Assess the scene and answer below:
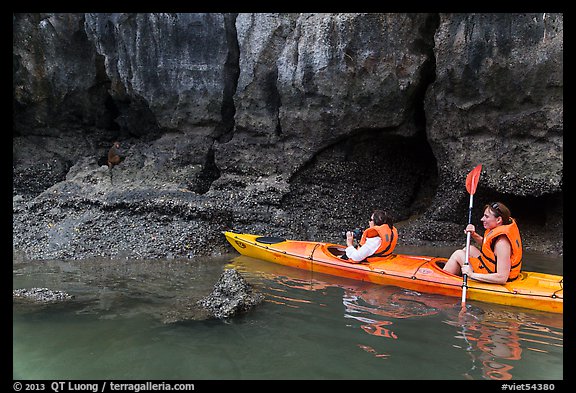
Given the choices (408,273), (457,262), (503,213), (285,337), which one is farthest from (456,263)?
(285,337)

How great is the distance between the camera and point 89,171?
8.40 meters

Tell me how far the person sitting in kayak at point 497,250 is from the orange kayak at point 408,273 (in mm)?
112

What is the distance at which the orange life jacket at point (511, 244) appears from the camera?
4.39 meters

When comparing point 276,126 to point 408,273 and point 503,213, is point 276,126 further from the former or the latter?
point 503,213

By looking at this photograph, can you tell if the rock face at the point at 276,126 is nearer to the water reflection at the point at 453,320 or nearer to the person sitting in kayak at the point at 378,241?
the person sitting in kayak at the point at 378,241

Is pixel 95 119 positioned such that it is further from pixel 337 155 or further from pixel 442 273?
pixel 442 273

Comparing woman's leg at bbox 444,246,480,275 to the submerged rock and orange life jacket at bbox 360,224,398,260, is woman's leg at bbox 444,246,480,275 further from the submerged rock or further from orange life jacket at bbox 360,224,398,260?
the submerged rock

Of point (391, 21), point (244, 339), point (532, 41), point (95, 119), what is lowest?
point (244, 339)

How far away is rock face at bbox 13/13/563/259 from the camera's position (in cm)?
688

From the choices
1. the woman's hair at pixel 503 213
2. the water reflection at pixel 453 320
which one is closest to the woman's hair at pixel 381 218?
the water reflection at pixel 453 320

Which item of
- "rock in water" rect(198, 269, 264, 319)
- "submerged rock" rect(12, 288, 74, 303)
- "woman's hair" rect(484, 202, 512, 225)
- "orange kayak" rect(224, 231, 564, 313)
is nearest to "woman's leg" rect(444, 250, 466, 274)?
"orange kayak" rect(224, 231, 564, 313)

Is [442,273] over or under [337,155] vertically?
under

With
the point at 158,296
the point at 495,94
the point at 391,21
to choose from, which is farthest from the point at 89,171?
the point at 495,94

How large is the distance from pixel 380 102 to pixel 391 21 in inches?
51.6
